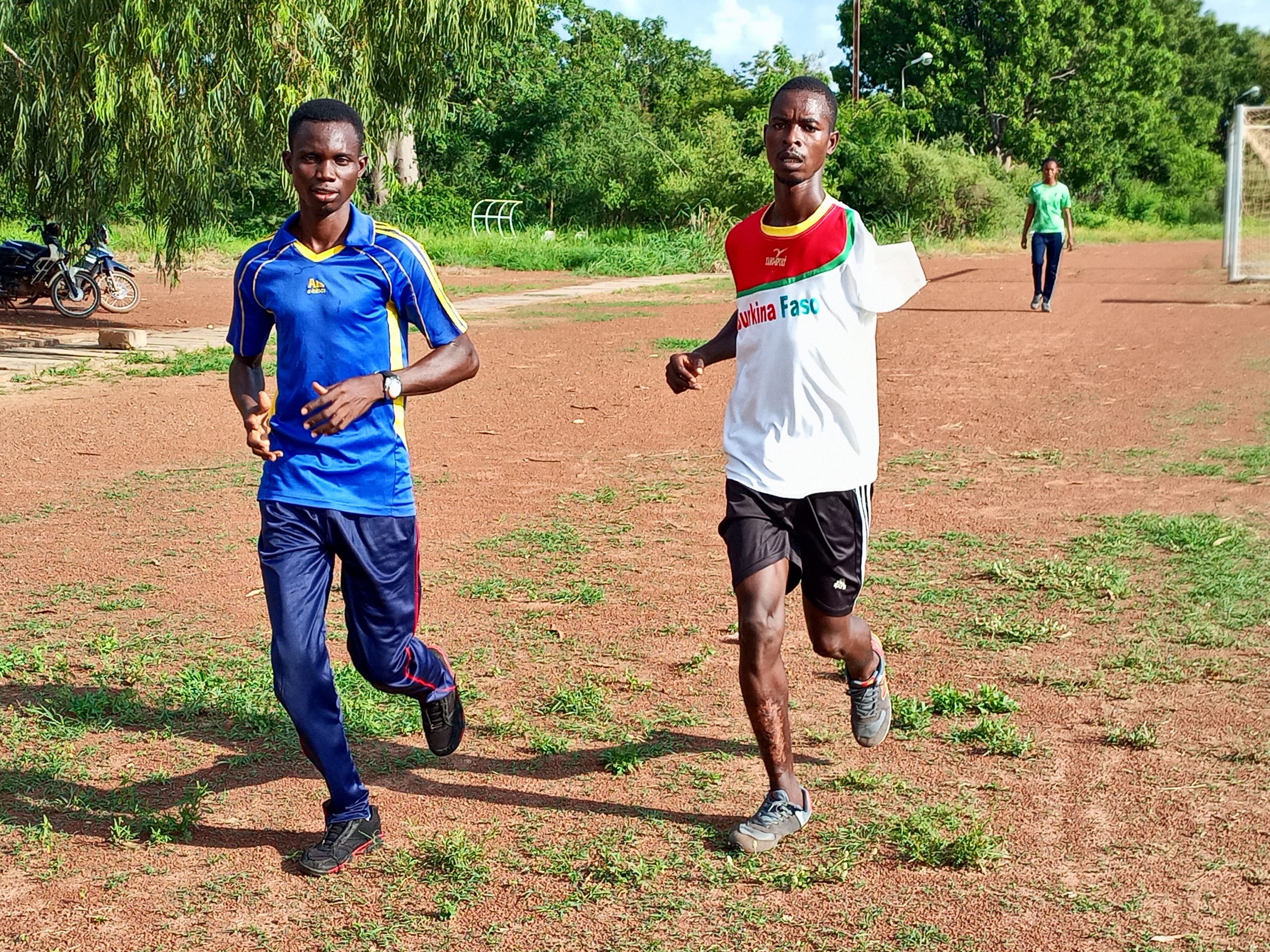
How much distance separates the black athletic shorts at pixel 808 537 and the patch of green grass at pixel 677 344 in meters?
11.1

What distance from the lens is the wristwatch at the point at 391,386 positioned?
3.65 m

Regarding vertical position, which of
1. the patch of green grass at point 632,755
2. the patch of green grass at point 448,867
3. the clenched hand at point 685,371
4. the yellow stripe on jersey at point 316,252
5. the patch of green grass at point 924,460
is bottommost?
the patch of green grass at point 448,867

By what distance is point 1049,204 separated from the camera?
1692 cm

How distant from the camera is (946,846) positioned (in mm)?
3758

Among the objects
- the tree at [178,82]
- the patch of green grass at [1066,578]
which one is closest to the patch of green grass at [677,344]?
the tree at [178,82]

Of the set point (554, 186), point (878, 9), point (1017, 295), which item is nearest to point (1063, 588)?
point (1017, 295)

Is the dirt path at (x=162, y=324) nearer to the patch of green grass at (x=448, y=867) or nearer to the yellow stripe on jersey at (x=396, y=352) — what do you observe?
the yellow stripe on jersey at (x=396, y=352)

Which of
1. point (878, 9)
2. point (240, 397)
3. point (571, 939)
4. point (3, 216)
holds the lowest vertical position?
point (571, 939)

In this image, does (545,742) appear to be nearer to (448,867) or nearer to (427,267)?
(448,867)

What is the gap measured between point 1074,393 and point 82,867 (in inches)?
393

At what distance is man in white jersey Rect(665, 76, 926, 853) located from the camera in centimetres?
381

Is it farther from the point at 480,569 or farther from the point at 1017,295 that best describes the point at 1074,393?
the point at 1017,295

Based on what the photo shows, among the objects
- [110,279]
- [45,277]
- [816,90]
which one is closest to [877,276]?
[816,90]

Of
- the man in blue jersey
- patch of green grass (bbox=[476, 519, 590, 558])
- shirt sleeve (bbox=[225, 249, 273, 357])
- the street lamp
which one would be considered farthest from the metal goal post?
the man in blue jersey
